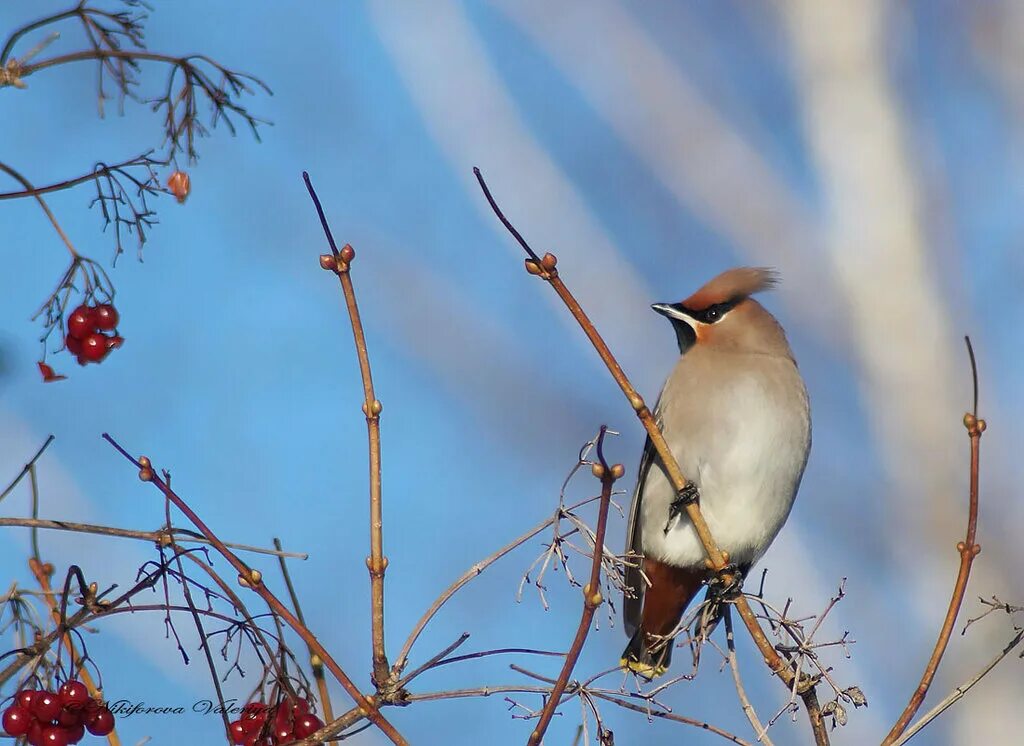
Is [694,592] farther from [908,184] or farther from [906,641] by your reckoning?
[908,184]

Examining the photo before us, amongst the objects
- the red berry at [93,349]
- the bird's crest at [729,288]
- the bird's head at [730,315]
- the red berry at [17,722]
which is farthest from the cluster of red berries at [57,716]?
the bird's crest at [729,288]

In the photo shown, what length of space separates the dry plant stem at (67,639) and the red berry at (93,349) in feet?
1.52

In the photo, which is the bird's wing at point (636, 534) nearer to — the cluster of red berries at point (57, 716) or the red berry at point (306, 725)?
the red berry at point (306, 725)

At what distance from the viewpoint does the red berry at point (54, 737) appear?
1936 millimetres

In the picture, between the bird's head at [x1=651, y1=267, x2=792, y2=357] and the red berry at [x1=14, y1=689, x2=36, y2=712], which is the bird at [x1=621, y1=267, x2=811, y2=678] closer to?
the bird's head at [x1=651, y1=267, x2=792, y2=357]

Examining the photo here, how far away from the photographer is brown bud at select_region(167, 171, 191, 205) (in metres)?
2.20

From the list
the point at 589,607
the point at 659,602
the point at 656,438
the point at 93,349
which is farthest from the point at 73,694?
the point at 659,602

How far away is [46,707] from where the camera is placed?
6.34 feet

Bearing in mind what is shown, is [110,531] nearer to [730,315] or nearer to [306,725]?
[306,725]

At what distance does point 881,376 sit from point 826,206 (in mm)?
933

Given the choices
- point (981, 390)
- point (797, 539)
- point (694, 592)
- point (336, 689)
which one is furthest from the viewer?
point (981, 390)

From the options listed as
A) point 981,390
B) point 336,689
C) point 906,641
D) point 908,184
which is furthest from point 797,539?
point 336,689

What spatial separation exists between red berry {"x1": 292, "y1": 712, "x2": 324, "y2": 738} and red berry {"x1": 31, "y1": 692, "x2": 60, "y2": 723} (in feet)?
1.09

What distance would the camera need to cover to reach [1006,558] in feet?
22.2
